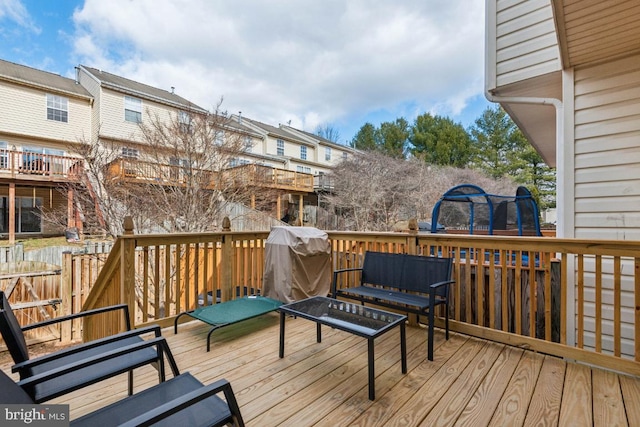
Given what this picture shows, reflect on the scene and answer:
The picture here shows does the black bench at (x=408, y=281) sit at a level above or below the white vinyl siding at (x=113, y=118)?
below

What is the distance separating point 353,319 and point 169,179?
7.71 m

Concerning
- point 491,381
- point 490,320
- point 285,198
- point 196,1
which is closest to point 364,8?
point 196,1

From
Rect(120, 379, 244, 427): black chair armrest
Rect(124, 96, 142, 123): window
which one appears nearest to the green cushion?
Rect(120, 379, 244, 427): black chair armrest

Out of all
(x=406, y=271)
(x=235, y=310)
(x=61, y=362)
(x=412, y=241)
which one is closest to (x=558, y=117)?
(x=412, y=241)

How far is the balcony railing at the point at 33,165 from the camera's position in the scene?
10758mm

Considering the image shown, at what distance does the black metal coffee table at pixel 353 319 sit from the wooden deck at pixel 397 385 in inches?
7.5

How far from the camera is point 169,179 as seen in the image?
849 cm

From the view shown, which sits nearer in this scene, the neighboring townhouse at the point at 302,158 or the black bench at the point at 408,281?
the black bench at the point at 408,281

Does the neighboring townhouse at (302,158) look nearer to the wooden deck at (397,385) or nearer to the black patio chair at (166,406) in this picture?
the wooden deck at (397,385)

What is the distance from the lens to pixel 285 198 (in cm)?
1894

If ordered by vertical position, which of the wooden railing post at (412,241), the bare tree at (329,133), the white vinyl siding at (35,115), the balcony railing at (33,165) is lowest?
the wooden railing post at (412,241)

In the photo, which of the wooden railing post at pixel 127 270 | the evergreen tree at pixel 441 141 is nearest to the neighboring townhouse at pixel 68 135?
the wooden railing post at pixel 127 270

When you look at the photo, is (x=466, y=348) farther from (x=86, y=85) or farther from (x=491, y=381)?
(x=86, y=85)

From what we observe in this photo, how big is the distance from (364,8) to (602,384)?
10.3m
